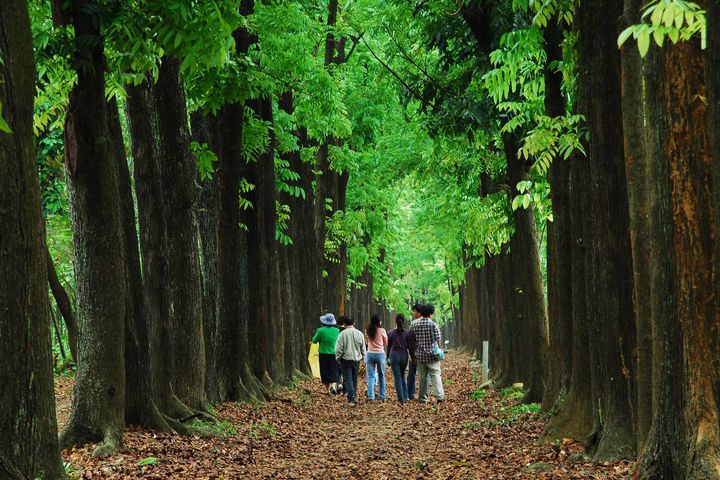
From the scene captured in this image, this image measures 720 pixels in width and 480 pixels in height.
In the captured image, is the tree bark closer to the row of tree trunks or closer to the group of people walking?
the group of people walking

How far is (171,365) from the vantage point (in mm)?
12766

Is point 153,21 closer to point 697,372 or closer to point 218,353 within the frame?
point 697,372

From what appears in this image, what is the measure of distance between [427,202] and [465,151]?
11832 mm

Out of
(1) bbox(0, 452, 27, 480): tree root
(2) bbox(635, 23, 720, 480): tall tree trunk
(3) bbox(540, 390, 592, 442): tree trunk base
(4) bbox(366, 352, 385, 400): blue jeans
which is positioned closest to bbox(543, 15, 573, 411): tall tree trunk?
(3) bbox(540, 390, 592, 442): tree trunk base

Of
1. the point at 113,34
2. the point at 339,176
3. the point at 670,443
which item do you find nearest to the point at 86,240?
the point at 113,34

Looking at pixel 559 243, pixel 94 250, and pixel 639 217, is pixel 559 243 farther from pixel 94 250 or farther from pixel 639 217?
pixel 94 250

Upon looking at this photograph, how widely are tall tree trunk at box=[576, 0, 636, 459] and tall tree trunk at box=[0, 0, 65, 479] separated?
535 centimetres

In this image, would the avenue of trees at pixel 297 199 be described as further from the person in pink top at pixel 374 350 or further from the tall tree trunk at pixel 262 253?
the person in pink top at pixel 374 350

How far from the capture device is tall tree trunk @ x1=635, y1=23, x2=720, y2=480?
18.7 feet

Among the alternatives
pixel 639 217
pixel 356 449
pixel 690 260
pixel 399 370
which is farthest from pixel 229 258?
pixel 690 260

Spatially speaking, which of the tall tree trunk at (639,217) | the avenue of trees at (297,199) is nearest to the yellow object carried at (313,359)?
the avenue of trees at (297,199)

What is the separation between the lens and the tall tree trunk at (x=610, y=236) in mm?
8562

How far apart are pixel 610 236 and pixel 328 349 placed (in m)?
13.3

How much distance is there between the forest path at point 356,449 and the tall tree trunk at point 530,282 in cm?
75
